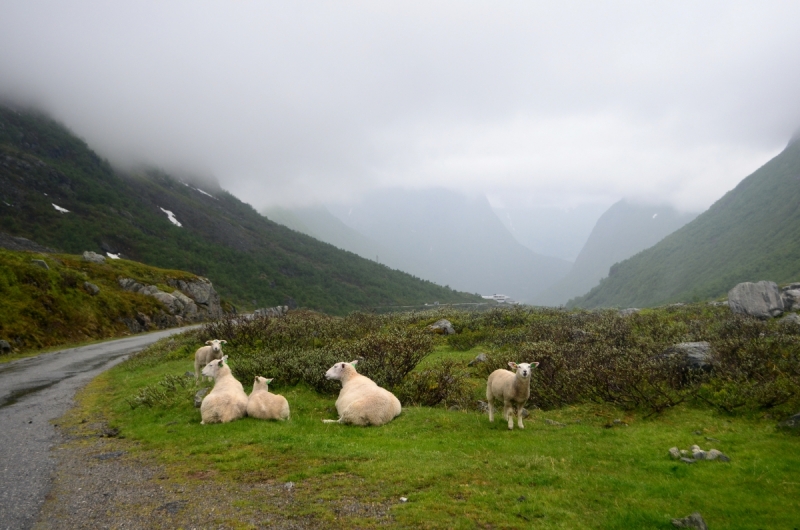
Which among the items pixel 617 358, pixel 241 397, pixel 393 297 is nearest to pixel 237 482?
pixel 241 397

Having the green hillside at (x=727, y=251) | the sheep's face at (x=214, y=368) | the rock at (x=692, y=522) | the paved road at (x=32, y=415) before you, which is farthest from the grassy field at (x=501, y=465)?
the green hillside at (x=727, y=251)

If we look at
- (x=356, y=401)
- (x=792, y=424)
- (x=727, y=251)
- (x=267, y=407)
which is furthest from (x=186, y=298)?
(x=727, y=251)

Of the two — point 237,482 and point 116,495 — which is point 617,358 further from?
point 116,495

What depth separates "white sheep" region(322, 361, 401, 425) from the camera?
1130 centimetres

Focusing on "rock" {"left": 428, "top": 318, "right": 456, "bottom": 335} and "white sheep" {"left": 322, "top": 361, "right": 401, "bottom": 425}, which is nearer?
"white sheep" {"left": 322, "top": 361, "right": 401, "bottom": 425}

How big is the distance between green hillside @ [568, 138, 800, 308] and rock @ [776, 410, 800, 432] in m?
105

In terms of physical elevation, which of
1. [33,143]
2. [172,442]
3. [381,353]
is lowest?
[172,442]

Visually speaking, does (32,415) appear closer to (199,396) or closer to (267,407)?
(199,396)

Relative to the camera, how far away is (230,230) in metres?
146

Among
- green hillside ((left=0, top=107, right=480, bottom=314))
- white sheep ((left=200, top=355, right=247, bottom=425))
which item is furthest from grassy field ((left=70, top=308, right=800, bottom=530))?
green hillside ((left=0, top=107, right=480, bottom=314))

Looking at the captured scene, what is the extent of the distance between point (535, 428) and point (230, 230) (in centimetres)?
14878

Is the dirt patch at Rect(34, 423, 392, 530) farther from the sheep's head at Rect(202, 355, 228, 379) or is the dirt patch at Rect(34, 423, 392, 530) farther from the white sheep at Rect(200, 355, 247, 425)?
the sheep's head at Rect(202, 355, 228, 379)

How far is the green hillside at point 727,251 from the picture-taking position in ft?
347

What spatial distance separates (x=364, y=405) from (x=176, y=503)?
5.21m
